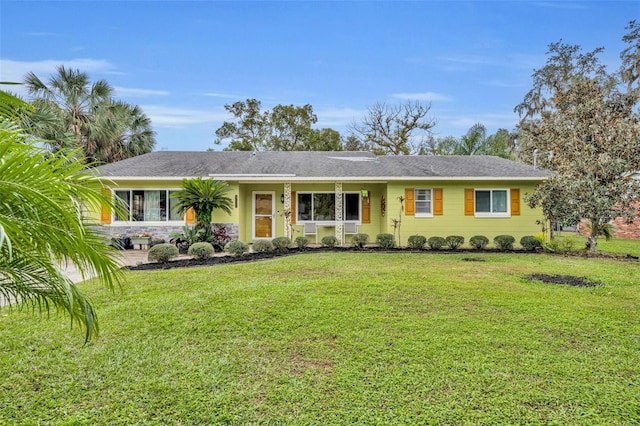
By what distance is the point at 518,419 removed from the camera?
3.00m

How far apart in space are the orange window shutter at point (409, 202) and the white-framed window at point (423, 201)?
13cm

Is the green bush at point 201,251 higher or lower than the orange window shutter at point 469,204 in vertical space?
lower

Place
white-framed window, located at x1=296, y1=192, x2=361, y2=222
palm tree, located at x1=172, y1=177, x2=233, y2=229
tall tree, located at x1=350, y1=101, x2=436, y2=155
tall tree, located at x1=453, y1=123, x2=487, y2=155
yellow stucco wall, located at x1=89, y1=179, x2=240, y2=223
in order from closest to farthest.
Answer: palm tree, located at x1=172, y1=177, x2=233, y2=229
yellow stucco wall, located at x1=89, y1=179, x2=240, y2=223
white-framed window, located at x1=296, y1=192, x2=361, y2=222
tall tree, located at x1=453, y1=123, x2=487, y2=155
tall tree, located at x1=350, y1=101, x2=436, y2=155

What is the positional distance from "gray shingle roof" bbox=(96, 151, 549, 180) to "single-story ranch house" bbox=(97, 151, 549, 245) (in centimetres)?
4

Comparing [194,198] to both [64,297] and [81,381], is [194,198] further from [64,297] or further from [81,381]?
[64,297]

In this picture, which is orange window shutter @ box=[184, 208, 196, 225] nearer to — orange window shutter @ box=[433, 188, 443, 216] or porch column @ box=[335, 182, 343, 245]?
porch column @ box=[335, 182, 343, 245]

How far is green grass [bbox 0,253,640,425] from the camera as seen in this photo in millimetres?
3139

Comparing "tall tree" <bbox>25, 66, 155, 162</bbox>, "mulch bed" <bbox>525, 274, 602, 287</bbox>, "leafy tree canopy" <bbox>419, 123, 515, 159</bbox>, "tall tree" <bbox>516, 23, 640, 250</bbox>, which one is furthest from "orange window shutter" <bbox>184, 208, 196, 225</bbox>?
"leafy tree canopy" <bbox>419, 123, 515, 159</bbox>

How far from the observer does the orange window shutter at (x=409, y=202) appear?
1409 cm

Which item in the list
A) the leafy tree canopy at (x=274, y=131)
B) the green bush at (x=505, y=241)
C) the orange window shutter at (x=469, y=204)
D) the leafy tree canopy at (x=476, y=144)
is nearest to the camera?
the green bush at (x=505, y=241)

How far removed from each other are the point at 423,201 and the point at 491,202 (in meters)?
2.48

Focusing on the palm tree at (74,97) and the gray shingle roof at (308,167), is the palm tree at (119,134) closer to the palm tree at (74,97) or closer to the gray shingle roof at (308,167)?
the palm tree at (74,97)

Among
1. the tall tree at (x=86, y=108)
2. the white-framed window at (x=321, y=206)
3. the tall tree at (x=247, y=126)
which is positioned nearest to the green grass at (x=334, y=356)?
the white-framed window at (x=321, y=206)

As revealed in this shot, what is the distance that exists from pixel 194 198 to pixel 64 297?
33.4ft
